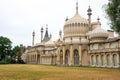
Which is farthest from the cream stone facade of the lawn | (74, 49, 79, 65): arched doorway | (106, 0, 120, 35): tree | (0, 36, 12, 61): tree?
(0, 36, 12, 61): tree

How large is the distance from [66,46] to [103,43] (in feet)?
49.7

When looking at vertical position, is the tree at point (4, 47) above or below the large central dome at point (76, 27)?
below

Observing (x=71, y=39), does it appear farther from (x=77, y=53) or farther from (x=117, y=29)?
(x=117, y=29)

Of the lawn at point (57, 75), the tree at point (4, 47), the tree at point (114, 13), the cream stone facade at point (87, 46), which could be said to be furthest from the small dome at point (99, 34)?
the tree at point (4, 47)

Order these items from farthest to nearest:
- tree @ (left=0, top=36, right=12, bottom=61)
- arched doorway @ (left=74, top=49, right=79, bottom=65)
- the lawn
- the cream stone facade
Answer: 1. tree @ (left=0, top=36, right=12, bottom=61)
2. arched doorway @ (left=74, top=49, right=79, bottom=65)
3. the cream stone facade
4. the lawn

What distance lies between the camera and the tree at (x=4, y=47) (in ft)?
340

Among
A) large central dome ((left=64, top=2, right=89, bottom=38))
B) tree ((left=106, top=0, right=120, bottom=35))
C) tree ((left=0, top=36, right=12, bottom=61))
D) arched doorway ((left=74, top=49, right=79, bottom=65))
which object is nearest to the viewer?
tree ((left=106, top=0, right=120, bottom=35))

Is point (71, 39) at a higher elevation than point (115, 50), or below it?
A: higher

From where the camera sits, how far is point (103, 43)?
70.1 meters

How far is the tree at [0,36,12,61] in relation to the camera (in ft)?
340

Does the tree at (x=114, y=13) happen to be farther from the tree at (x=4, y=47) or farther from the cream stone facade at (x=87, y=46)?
the tree at (x=4, y=47)

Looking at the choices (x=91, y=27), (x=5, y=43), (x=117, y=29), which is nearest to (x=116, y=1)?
(x=117, y=29)

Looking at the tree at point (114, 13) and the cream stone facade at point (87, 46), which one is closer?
the tree at point (114, 13)

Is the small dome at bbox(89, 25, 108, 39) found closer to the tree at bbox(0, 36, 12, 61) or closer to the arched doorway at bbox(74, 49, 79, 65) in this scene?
the arched doorway at bbox(74, 49, 79, 65)
